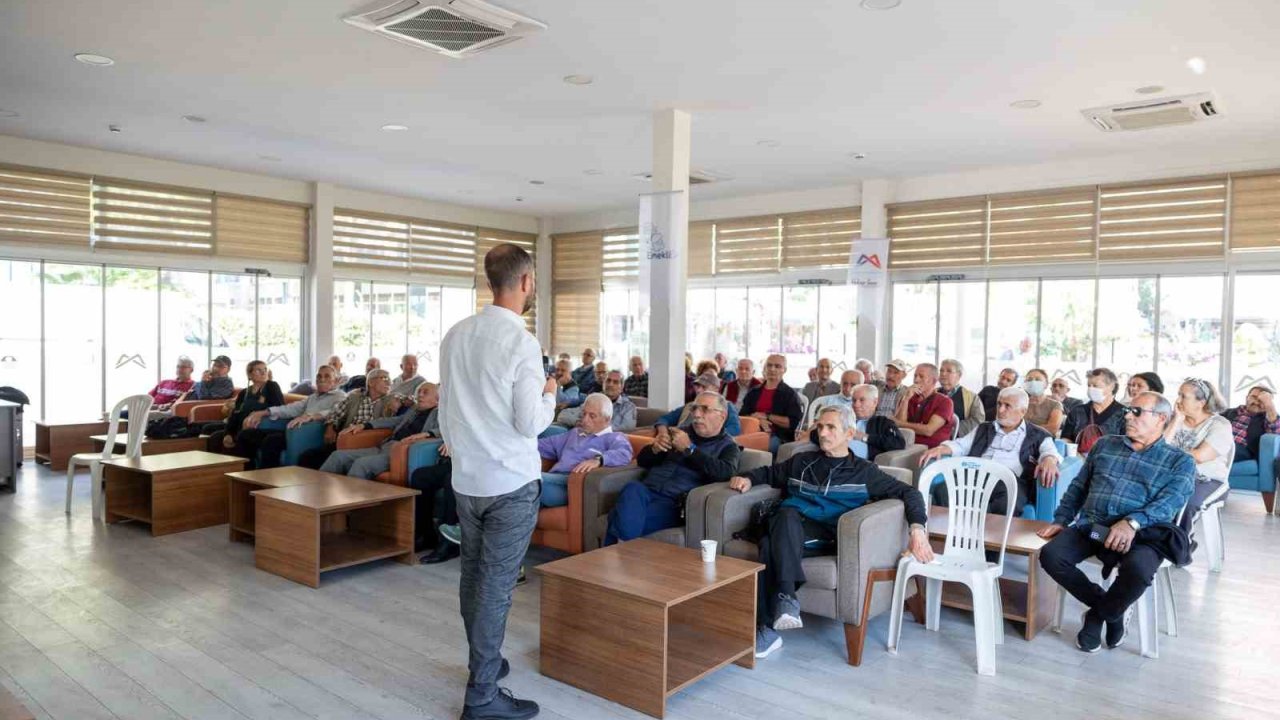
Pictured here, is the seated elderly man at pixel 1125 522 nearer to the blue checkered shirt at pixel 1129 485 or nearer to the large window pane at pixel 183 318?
the blue checkered shirt at pixel 1129 485

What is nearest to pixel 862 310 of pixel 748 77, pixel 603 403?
pixel 748 77

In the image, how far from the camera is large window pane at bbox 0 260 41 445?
968 cm

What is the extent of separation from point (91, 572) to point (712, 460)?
397 cm

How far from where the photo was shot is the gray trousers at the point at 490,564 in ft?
10.4

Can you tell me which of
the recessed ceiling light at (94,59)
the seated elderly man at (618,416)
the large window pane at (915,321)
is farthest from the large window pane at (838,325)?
the recessed ceiling light at (94,59)

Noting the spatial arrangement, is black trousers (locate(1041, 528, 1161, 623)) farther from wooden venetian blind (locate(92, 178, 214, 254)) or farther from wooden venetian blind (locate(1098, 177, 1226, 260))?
wooden venetian blind (locate(92, 178, 214, 254))

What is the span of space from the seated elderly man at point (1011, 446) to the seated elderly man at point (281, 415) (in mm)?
5290

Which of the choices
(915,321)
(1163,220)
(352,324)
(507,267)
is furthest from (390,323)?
(507,267)

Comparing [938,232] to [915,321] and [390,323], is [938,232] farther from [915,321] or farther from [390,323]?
[390,323]

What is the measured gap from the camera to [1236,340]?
9094 mm

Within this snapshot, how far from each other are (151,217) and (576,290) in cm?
675

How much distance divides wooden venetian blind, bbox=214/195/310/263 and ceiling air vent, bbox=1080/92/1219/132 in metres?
10.0

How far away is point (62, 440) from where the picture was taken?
912 centimetres

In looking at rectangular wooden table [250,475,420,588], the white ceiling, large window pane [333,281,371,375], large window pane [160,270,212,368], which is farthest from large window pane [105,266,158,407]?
rectangular wooden table [250,475,420,588]
